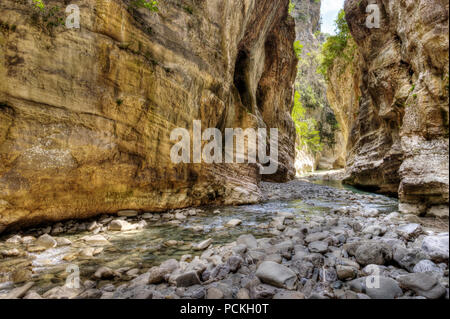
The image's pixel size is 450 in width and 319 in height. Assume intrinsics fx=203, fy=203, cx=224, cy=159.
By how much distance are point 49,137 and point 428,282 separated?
551 cm

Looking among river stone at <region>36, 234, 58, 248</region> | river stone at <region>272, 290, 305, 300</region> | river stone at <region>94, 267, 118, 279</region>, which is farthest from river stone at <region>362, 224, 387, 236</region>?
river stone at <region>36, 234, 58, 248</region>

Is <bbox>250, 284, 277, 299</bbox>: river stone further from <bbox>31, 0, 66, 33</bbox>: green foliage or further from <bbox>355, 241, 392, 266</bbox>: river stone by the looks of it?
<bbox>31, 0, 66, 33</bbox>: green foliage

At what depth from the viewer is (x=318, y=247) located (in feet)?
8.75

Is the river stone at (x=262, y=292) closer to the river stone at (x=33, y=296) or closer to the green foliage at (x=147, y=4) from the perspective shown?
the river stone at (x=33, y=296)

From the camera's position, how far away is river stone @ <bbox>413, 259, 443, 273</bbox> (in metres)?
1.63

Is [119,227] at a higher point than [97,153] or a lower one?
lower

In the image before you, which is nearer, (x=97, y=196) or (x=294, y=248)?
(x=294, y=248)

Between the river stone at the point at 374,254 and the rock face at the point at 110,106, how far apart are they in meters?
4.57

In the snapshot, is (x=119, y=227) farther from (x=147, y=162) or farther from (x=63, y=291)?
(x=63, y=291)

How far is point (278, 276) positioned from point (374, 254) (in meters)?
1.10

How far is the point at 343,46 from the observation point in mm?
15969

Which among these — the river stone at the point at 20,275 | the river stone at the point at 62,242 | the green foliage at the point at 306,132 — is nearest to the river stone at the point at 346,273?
the river stone at the point at 20,275

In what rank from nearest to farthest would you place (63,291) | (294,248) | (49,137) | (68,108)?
(63,291)
(294,248)
(49,137)
(68,108)
